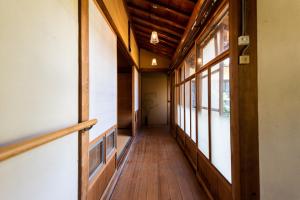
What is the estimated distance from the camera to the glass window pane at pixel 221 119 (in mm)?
1626

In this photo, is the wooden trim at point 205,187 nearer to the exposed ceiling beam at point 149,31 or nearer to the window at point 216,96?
the window at point 216,96

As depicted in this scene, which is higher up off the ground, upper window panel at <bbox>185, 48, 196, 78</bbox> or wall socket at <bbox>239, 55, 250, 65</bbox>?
upper window panel at <bbox>185, 48, 196, 78</bbox>

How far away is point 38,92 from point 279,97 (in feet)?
5.63

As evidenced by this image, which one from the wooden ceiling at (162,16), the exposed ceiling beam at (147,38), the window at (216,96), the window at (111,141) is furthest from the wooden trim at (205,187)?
the exposed ceiling beam at (147,38)

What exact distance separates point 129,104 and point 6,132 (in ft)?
18.5

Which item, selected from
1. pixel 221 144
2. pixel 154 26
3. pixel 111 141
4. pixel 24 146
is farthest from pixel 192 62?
pixel 24 146

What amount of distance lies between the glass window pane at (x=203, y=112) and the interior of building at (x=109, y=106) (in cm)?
5

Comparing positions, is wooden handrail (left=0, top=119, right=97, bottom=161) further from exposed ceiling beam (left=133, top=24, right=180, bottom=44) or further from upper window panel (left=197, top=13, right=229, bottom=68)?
exposed ceiling beam (left=133, top=24, right=180, bottom=44)

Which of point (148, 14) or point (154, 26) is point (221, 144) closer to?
point (148, 14)

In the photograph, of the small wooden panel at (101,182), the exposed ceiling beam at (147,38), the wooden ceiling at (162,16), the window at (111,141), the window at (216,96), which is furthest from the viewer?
the exposed ceiling beam at (147,38)

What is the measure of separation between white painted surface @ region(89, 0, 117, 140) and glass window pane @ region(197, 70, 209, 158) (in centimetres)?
150

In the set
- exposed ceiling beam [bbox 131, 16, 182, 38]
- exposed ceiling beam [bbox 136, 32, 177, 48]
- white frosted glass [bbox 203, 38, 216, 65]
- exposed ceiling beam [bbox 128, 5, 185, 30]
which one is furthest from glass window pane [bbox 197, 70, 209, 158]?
exposed ceiling beam [bbox 136, 32, 177, 48]

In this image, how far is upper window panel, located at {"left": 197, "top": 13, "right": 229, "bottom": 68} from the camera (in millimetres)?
1671

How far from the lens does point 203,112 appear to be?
2.52 meters
